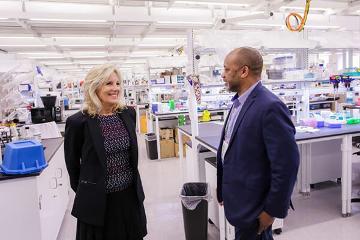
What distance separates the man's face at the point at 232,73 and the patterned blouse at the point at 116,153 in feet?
2.20

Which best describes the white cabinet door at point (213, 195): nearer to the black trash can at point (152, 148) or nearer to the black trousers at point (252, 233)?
the black trousers at point (252, 233)

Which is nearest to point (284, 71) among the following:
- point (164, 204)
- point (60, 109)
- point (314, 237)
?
point (314, 237)

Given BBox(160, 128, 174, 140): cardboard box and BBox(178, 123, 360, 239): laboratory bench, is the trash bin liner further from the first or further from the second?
BBox(160, 128, 174, 140): cardboard box

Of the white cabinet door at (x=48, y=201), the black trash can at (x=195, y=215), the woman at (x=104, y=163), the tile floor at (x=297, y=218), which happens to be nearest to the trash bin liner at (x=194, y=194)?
the black trash can at (x=195, y=215)

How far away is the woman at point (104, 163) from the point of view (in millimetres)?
1610

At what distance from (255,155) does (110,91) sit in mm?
868

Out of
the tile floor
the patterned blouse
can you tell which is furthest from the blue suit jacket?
the tile floor

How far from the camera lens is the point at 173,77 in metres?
7.16

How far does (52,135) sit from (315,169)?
3313mm

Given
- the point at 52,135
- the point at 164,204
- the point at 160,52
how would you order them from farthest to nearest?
the point at 160,52 < the point at 52,135 < the point at 164,204

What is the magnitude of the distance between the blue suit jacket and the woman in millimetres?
592

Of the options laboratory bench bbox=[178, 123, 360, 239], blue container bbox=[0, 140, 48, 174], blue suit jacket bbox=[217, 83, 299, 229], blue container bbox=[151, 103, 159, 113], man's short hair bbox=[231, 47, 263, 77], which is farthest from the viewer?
blue container bbox=[151, 103, 159, 113]

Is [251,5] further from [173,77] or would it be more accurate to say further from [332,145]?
[332,145]

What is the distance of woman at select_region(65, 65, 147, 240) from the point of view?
161 centimetres
